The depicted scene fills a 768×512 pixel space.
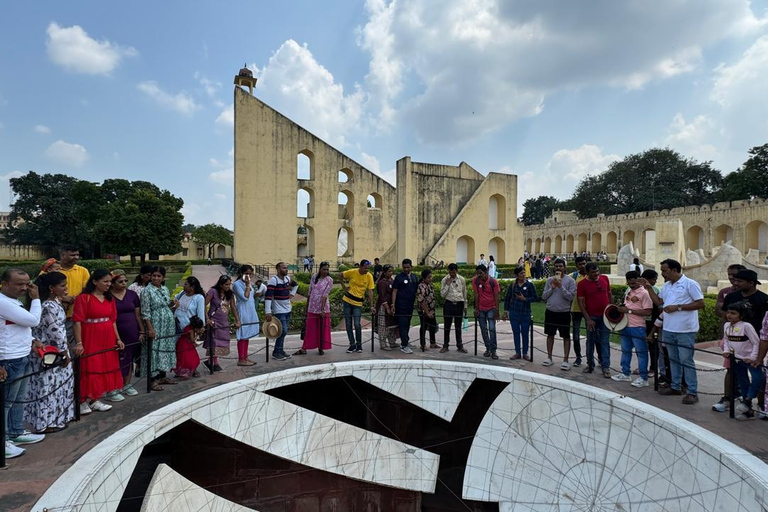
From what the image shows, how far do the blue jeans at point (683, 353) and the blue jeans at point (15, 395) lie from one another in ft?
20.7

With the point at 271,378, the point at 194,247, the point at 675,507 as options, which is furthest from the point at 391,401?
the point at 194,247

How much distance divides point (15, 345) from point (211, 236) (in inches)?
1822

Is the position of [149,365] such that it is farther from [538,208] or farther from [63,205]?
[538,208]

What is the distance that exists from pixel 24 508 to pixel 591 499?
213 inches

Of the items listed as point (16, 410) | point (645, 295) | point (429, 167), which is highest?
point (429, 167)

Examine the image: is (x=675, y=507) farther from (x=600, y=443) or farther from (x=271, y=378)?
(x=271, y=378)

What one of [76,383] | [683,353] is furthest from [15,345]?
[683,353]

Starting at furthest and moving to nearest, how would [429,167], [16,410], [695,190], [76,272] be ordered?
1. [695,190]
2. [429,167]
3. [76,272]
4. [16,410]

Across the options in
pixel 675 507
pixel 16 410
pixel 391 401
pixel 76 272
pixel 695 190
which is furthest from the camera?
pixel 695 190

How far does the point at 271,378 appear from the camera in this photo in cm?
536

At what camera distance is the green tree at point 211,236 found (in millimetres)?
46469

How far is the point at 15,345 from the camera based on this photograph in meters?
3.44

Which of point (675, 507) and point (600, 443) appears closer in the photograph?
point (675, 507)

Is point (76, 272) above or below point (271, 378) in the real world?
above
